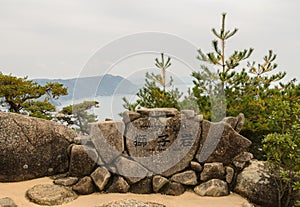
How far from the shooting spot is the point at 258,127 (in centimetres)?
733

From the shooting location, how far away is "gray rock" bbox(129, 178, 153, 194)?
20.0 ft

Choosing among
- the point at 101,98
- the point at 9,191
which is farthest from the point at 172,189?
the point at 9,191

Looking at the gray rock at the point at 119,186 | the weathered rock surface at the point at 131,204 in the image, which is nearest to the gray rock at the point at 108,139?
the gray rock at the point at 119,186

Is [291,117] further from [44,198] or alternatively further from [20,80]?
[20,80]

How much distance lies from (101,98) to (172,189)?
2289 millimetres

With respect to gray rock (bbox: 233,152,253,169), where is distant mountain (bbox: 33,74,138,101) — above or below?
above

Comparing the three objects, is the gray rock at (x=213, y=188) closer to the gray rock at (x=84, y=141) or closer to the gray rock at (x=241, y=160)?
the gray rock at (x=241, y=160)

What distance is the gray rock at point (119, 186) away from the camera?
6012 millimetres

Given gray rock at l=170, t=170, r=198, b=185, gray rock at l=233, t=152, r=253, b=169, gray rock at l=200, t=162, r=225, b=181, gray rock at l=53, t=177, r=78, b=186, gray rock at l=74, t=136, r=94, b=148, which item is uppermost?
gray rock at l=74, t=136, r=94, b=148

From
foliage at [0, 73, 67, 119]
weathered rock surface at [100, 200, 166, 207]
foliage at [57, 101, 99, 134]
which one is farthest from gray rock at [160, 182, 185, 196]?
foliage at [0, 73, 67, 119]

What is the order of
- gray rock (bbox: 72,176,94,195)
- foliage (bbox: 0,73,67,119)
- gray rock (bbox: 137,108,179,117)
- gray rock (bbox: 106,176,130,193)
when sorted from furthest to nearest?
foliage (bbox: 0,73,67,119) < gray rock (bbox: 137,108,179,117) < gray rock (bbox: 106,176,130,193) < gray rock (bbox: 72,176,94,195)

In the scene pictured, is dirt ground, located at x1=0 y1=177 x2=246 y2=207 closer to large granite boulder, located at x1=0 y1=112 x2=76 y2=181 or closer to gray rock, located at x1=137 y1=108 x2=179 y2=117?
large granite boulder, located at x1=0 y1=112 x2=76 y2=181

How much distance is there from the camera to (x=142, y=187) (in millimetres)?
6129

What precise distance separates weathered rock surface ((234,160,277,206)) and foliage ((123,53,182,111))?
2.69m
